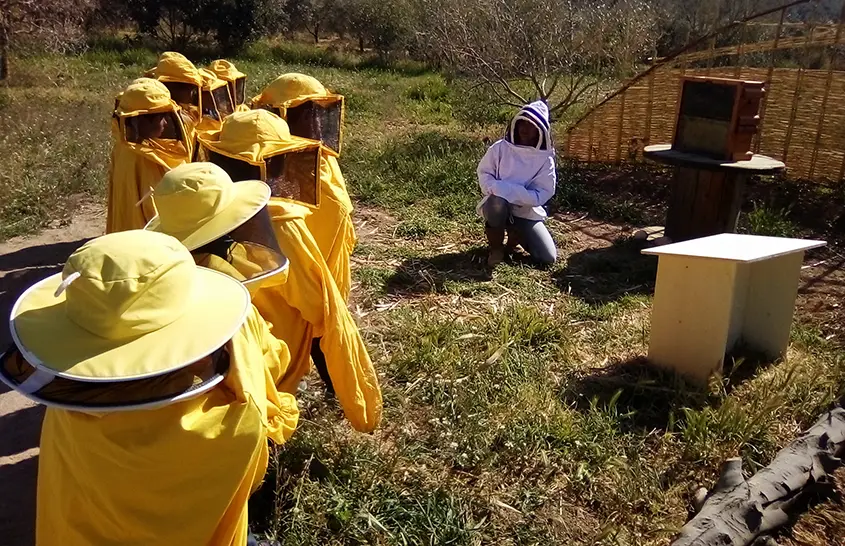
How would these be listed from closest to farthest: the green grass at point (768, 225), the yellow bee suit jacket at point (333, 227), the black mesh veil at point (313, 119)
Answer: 1. the yellow bee suit jacket at point (333, 227)
2. the black mesh veil at point (313, 119)
3. the green grass at point (768, 225)

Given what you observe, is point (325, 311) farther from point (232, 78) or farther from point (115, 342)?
point (232, 78)

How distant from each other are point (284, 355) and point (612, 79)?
10947 mm

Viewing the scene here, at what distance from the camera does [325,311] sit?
3.09 meters

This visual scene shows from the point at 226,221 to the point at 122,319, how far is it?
0.89m

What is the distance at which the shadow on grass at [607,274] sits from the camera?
603 centimetres

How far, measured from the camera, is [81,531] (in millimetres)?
2002

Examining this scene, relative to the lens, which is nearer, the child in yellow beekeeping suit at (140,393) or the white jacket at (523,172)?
the child in yellow beekeeping suit at (140,393)


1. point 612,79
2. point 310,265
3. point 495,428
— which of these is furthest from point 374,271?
point 612,79

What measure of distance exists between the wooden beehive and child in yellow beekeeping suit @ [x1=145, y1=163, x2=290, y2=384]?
16.3 feet

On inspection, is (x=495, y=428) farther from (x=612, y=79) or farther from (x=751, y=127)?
(x=612, y=79)

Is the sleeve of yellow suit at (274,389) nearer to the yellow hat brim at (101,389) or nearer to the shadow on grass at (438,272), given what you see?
the yellow hat brim at (101,389)

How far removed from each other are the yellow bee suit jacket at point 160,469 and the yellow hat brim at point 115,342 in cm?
18

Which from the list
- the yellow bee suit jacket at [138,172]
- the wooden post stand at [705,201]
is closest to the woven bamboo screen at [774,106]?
the wooden post stand at [705,201]

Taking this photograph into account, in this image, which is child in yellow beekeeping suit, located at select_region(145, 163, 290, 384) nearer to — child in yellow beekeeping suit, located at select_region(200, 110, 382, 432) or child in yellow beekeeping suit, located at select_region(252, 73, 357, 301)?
child in yellow beekeeping suit, located at select_region(200, 110, 382, 432)
